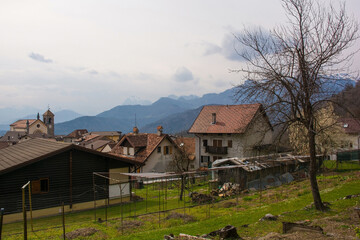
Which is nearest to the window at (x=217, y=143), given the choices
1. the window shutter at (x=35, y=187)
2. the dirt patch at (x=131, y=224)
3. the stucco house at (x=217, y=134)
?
the stucco house at (x=217, y=134)

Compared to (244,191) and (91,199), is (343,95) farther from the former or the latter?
(91,199)

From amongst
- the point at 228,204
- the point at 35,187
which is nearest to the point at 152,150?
the point at 35,187

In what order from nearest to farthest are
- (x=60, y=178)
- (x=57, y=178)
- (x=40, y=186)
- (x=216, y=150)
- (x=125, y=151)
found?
1. (x=40, y=186)
2. (x=57, y=178)
3. (x=60, y=178)
4. (x=125, y=151)
5. (x=216, y=150)

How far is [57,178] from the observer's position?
66.0 ft

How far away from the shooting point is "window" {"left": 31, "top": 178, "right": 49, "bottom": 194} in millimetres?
19125

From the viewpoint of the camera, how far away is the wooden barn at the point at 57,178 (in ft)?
59.4

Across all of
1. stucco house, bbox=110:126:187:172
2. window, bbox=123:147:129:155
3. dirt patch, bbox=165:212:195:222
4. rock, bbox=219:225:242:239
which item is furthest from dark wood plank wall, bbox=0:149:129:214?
window, bbox=123:147:129:155

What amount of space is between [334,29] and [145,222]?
12.8m

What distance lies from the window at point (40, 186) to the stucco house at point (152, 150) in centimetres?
1854

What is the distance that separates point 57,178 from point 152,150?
62.7 feet

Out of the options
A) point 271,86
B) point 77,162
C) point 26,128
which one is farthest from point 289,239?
point 26,128

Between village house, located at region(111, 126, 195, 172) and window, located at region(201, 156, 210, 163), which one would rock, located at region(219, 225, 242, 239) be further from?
window, located at region(201, 156, 210, 163)

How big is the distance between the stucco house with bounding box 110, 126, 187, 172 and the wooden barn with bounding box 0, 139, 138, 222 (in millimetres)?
15413

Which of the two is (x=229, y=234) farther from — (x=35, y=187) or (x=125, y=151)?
(x=125, y=151)
